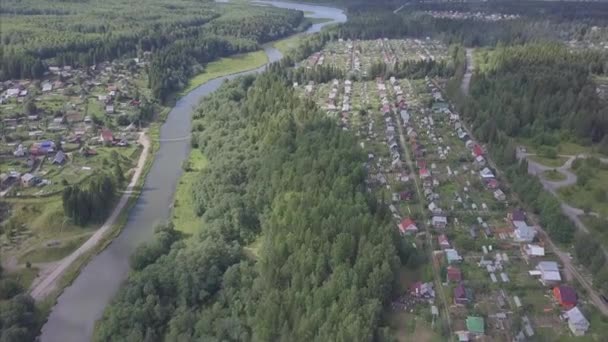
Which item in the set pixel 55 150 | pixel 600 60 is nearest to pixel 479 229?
pixel 55 150

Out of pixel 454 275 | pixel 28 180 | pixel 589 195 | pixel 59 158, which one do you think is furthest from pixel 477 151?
pixel 28 180

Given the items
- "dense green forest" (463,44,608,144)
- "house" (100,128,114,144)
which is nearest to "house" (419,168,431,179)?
"dense green forest" (463,44,608,144)

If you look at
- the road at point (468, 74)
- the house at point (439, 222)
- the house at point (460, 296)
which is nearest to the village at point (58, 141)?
the house at point (439, 222)

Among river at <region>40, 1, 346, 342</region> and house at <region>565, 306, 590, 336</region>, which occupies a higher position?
house at <region>565, 306, 590, 336</region>

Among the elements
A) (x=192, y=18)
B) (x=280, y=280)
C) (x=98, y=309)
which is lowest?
(x=98, y=309)

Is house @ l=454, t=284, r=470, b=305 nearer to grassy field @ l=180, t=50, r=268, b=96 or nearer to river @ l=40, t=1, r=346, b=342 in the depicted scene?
river @ l=40, t=1, r=346, b=342

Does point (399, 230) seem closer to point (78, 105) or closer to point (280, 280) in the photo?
point (280, 280)
